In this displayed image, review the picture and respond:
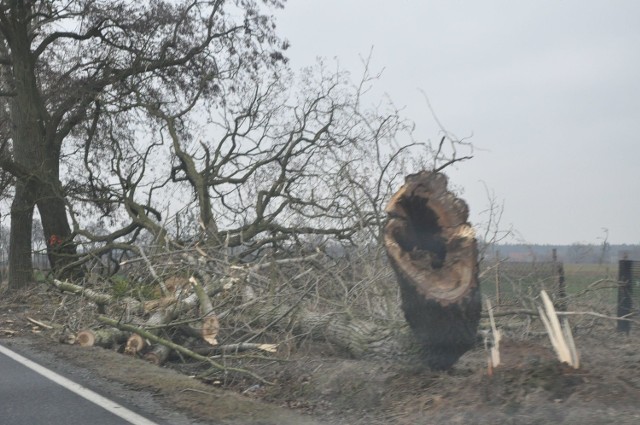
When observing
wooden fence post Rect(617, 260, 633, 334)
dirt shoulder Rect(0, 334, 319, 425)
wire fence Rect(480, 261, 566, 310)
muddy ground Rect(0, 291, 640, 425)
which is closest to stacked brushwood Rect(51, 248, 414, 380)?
muddy ground Rect(0, 291, 640, 425)

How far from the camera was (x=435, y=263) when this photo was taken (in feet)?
24.3

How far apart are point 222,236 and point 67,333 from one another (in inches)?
167

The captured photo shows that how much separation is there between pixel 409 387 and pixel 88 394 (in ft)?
10.9

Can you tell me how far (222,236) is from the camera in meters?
15.5

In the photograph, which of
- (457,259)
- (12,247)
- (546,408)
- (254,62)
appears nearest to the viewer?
(546,408)

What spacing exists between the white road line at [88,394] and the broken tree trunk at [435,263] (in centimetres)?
259

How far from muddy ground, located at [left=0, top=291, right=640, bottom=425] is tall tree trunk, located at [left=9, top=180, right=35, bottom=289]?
12870mm

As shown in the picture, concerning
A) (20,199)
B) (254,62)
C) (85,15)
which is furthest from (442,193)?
(20,199)

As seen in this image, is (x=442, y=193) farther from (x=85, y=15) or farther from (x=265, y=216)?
(x=85, y=15)

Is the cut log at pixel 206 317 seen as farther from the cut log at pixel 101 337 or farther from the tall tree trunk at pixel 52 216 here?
the tall tree trunk at pixel 52 216

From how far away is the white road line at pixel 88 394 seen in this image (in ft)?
23.2

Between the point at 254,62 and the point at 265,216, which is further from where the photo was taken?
the point at 254,62

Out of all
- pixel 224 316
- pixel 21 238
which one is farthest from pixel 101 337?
pixel 21 238

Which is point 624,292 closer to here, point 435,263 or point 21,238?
point 435,263
